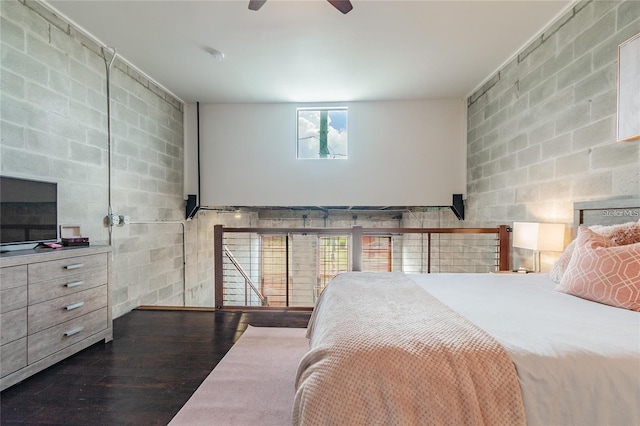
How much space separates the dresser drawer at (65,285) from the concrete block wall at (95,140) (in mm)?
599

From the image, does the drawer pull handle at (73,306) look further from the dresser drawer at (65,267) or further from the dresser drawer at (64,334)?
the dresser drawer at (65,267)

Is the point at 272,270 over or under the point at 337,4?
under

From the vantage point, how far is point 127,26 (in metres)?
2.34

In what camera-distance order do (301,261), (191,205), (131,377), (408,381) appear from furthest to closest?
(301,261) < (191,205) < (131,377) < (408,381)

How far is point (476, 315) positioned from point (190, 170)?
13.4ft

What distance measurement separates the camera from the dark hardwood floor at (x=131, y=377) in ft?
4.61

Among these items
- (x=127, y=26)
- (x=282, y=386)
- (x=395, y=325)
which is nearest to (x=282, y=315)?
(x=282, y=386)

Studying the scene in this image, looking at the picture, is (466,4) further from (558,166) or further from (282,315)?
(282,315)

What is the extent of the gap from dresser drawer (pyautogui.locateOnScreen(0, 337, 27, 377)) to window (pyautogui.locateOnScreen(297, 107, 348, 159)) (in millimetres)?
3289

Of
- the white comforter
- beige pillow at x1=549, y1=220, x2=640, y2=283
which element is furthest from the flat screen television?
beige pillow at x1=549, y1=220, x2=640, y2=283

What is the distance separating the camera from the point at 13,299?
5.00 feet

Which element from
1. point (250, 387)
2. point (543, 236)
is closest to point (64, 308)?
point (250, 387)

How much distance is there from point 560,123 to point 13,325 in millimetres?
3988

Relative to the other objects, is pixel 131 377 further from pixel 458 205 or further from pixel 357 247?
pixel 458 205
